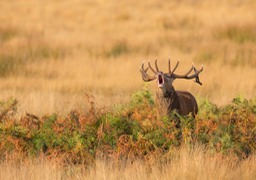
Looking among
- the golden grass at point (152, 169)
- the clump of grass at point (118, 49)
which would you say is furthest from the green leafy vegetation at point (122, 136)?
the clump of grass at point (118, 49)

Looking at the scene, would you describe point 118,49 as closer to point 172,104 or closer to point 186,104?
point 186,104

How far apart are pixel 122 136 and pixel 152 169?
3.08ft

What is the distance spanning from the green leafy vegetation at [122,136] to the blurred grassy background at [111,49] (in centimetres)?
331

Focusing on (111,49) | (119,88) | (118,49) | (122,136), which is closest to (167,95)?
(122,136)

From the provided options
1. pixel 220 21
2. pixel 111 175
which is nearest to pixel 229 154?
pixel 111 175

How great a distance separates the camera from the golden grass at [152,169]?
26.1 ft

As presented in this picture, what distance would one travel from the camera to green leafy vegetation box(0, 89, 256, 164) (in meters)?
8.89

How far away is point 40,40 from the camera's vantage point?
20766 mm

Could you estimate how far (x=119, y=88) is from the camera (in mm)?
16109

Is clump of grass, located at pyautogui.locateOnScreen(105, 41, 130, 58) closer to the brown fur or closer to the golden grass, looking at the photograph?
the brown fur

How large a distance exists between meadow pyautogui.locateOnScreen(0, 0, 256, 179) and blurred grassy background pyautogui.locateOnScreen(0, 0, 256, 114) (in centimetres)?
3

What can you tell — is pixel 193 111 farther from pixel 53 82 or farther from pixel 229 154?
pixel 53 82

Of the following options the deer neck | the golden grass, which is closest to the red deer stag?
the deer neck

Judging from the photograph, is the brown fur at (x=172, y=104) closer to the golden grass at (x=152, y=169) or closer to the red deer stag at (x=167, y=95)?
the red deer stag at (x=167, y=95)
